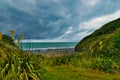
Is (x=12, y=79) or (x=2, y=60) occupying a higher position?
(x=2, y=60)

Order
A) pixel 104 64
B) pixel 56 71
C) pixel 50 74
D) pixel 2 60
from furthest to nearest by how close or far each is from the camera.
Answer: pixel 104 64 < pixel 56 71 < pixel 50 74 < pixel 2 60

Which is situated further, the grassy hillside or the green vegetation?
the green vegetation

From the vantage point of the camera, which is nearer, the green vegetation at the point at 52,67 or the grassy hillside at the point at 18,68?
the grassy hillside at the point at 18,68

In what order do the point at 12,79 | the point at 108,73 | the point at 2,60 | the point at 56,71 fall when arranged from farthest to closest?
the point at 108,73 → the point at 56,71 → the point at 2,60 → the point at 12,79

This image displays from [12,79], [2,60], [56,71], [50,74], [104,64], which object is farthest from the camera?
[104,64]

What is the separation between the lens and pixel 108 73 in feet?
67.5

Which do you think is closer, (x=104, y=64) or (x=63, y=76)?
(x=63, y=76)

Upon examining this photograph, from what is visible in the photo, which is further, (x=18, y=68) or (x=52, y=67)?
(x=52, y=67)

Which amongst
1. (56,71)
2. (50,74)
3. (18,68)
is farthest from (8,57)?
(56,71)

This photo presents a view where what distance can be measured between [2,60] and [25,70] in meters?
1.29

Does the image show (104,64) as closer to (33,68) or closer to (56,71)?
(56,71)

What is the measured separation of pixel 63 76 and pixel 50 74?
2.43 feet

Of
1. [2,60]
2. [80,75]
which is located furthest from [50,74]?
[2,60]

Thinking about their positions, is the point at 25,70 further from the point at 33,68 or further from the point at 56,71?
the point at 56,71
